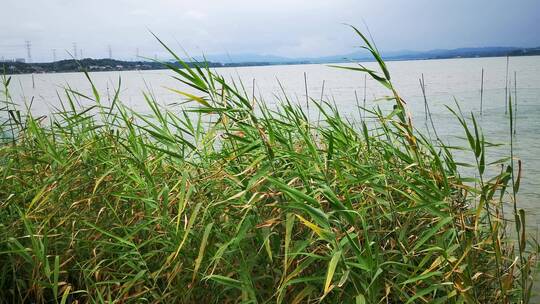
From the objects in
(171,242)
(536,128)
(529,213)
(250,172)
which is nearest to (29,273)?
(171,242)

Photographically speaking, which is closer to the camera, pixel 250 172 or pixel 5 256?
pixel 250 172

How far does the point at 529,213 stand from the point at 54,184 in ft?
21.8

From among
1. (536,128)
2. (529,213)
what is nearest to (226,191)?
(529,213)

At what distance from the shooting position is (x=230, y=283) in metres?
2.80

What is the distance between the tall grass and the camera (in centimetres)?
271

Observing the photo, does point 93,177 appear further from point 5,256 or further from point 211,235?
point 211,235

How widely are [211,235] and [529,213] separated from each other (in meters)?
5.90

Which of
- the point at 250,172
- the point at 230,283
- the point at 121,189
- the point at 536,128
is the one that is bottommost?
the point at 536,128

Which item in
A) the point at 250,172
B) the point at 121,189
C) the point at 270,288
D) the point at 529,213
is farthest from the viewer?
the point at 529,213

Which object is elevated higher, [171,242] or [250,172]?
[250,172]

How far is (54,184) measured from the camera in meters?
3.65

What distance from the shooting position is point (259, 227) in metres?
2.69

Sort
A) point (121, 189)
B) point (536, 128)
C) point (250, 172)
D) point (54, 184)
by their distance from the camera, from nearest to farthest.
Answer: point (250, 172), point (54, 184), point (121, 189), point (536, 128)

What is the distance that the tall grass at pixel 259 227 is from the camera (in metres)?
2.71
